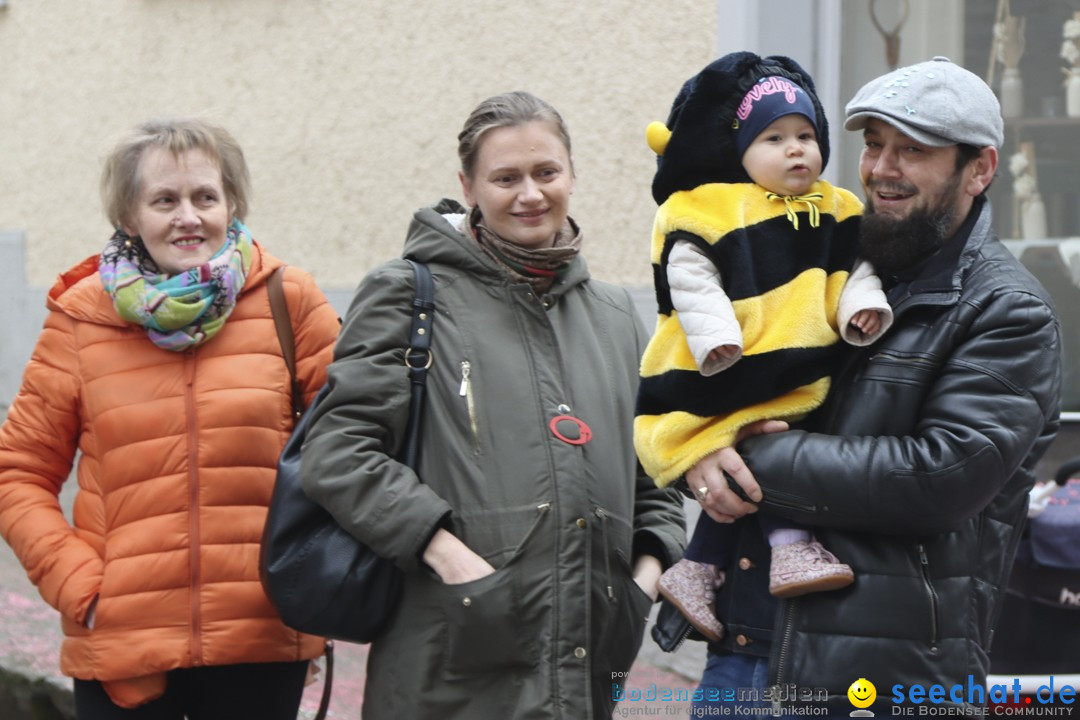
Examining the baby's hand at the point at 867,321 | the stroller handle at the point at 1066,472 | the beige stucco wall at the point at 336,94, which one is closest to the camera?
the baby's hand at the point at 867,321

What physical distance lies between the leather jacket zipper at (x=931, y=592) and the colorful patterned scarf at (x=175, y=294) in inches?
67.6

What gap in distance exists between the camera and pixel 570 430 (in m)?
2.98

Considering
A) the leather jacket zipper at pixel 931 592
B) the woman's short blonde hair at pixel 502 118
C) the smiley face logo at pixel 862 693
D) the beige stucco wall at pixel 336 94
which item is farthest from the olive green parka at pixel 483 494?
the beige stucco wall at pixel 336 94

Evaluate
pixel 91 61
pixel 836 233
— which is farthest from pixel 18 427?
pixel 91 61

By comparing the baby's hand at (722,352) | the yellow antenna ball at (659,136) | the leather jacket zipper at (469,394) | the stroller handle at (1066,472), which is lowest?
the stroller handle at (1066,472)

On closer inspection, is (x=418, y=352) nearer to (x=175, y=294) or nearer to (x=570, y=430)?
(x=570, y=430)

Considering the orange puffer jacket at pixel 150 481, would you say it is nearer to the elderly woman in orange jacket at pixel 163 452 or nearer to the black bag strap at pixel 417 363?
the elderly woman in orange jacket at pixel 163 452

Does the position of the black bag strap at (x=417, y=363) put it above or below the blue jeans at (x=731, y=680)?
above

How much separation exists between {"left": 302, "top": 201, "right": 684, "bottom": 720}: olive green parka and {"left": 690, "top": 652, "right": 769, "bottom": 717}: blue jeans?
0.24m

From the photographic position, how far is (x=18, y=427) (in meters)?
3.32

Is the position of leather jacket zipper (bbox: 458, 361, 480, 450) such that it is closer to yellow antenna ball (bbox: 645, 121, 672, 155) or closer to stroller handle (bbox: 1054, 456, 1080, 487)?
yellow antenna ball (bbox: 645, 121, 672, 155)

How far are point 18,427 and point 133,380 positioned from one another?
321 mm

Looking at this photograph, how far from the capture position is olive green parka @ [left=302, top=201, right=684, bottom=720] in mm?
2832

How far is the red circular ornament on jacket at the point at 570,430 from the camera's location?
9.72ft
